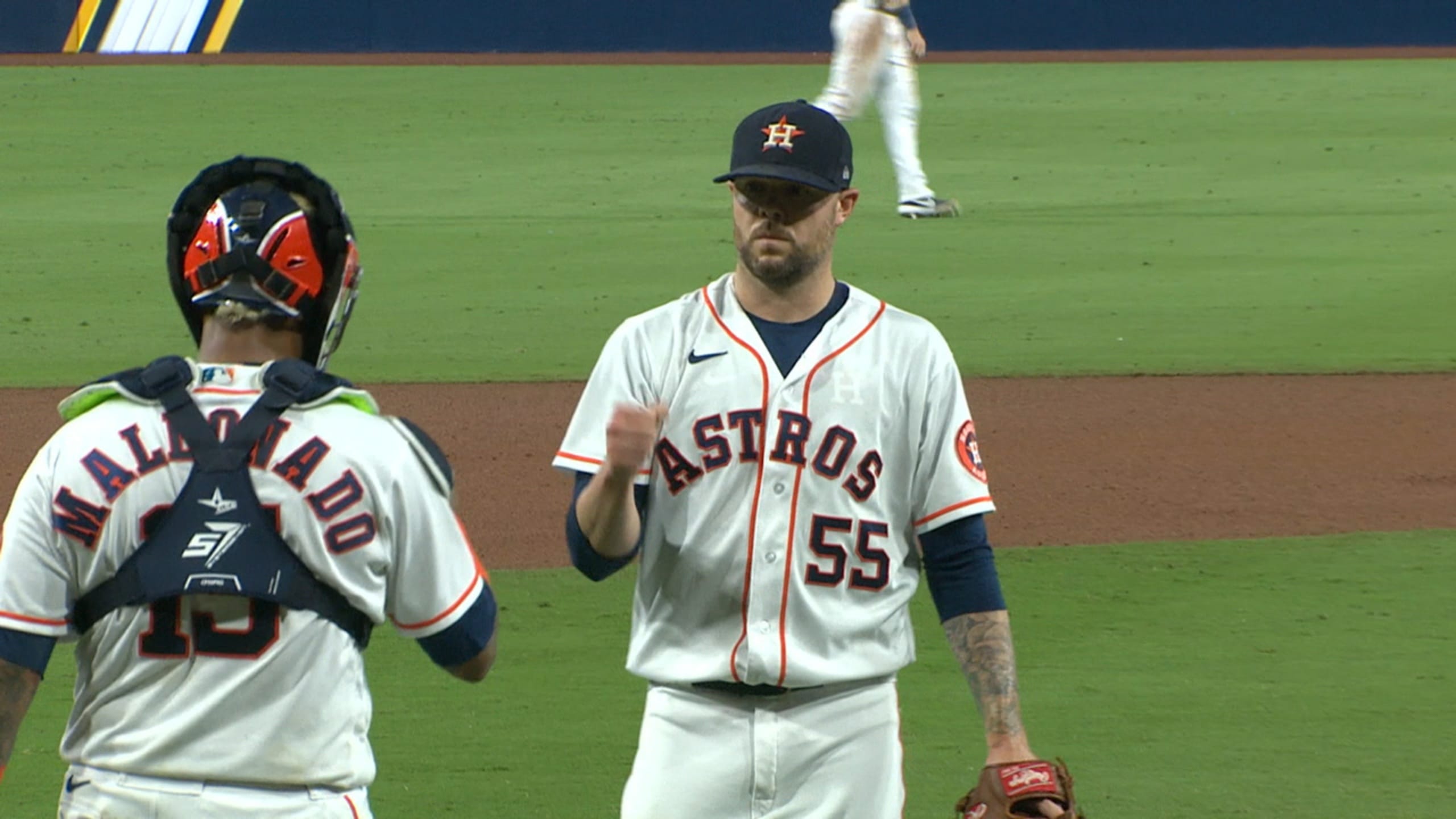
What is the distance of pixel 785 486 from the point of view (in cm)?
339

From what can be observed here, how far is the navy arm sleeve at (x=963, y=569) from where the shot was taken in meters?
3.43

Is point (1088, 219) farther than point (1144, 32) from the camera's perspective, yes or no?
No

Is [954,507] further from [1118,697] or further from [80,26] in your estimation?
[80,26]

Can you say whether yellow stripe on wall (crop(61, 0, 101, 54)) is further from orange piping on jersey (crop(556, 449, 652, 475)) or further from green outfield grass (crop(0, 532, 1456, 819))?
orange piping on jersey (crop(556, 449, 652, 475))

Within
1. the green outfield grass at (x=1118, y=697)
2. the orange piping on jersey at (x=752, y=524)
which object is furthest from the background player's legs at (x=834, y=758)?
the green outfield grass at (x=1118, y=697)

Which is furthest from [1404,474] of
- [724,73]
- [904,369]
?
[724,73]

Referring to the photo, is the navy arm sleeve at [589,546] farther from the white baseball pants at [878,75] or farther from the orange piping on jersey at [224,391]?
the white baseball pants at [878,75]

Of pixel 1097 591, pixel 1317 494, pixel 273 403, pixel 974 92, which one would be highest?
pixel 974 92

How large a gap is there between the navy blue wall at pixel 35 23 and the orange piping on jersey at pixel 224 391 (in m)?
26.2

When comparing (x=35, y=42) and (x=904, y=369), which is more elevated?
(x=35, y=42)

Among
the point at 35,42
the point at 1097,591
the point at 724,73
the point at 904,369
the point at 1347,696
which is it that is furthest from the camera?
the point at 35,42

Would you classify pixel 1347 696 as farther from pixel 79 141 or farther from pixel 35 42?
pixel 35 42

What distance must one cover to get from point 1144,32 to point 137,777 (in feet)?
87.2

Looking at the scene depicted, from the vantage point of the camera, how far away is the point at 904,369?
3.46 m
